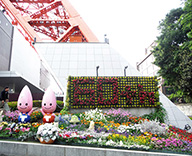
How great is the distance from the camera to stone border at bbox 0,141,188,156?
Result: 15.5 ft

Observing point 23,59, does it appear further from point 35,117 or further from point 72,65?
point 35,117

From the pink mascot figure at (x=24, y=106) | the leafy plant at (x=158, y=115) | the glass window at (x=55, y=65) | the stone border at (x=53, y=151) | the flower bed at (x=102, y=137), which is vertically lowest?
the stone border at (x=53, y=151)

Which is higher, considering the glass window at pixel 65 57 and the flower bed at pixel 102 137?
the glass window at pixel 65 57

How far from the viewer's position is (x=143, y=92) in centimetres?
983

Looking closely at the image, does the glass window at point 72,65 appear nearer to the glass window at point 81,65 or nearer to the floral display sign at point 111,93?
the glass window at point 81,65

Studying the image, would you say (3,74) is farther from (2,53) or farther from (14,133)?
(14,133)

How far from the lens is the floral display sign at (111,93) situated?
9586mm

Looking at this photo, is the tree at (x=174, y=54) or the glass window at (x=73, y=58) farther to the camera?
the tree at (x=174, y=54)

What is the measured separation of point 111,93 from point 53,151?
5463mm

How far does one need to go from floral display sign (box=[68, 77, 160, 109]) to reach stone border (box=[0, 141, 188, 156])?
447 centimetres

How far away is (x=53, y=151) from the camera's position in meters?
4.93

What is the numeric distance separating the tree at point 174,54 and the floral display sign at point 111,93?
954cm

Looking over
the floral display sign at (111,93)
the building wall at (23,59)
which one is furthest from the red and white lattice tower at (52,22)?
the floral display sign at (111,93)

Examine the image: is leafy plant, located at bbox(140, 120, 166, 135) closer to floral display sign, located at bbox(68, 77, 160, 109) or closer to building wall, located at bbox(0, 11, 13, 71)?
floral display sign, located at bbox(68, 77, 160, 109)
